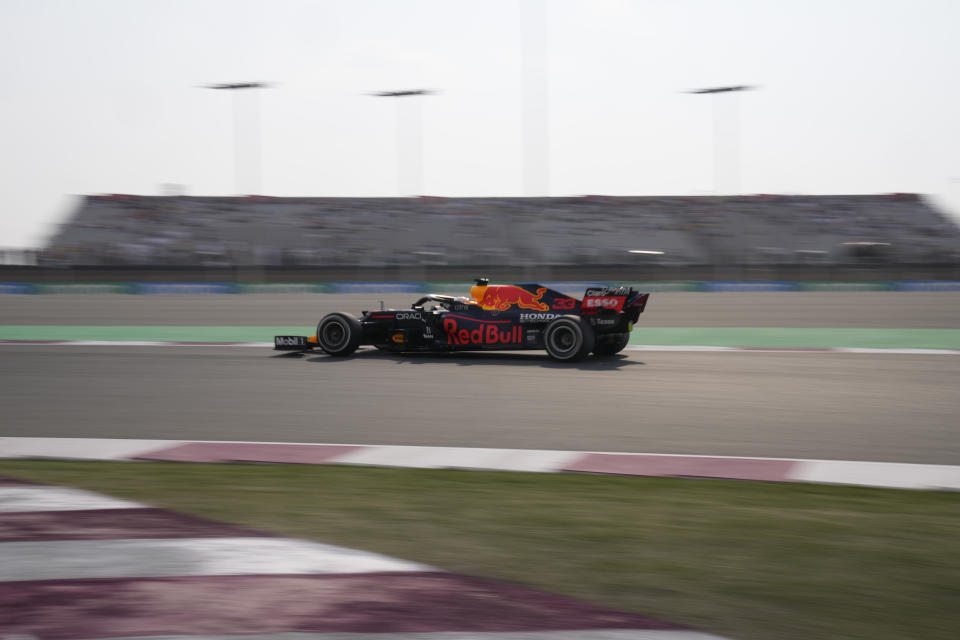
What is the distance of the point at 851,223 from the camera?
162 ft

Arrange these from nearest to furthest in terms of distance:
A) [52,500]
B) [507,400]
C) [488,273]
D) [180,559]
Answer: [180,559]
[52,500]
[507,400]
[488,273]

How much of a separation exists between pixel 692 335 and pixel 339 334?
7.45 meters

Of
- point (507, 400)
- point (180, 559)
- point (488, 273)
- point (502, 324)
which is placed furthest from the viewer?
point (488, 273)

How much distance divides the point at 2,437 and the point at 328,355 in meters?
6.29

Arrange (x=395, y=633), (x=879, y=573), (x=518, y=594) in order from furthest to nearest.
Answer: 1. (x=879, y=573)
2. (x=518, y=594)
3. (x=395, y=633)

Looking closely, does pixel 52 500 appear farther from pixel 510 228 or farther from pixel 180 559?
pixel 510 228

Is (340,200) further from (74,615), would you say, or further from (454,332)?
(74,615)

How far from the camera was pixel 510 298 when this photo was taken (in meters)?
12.8

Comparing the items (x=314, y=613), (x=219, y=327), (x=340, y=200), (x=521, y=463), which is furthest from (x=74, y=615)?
(x=340, y=200)

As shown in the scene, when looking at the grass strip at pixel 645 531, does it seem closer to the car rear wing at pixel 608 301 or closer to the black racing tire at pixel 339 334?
the car rear wing at pixel 608 301

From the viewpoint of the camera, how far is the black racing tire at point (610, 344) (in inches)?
512

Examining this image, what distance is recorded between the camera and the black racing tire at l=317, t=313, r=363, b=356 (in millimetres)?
13203

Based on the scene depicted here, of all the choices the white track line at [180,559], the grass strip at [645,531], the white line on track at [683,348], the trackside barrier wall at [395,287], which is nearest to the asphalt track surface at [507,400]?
the white line on track at [683,348]

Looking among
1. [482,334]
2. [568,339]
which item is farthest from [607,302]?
[482,334]
